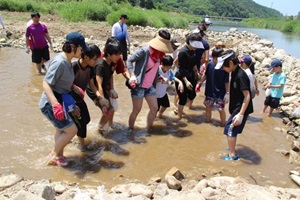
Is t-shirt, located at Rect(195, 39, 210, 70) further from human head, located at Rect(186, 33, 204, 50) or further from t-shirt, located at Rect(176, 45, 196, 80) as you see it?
human head, located at Rect(186, 33, 204, 50)

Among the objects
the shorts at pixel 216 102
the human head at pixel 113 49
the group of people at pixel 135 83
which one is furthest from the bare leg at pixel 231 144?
the human head at pixel 113 49

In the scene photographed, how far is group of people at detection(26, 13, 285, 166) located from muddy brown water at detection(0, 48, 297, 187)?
23cm

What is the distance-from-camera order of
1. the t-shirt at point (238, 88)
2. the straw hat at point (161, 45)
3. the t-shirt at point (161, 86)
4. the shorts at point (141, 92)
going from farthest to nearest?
the t-shirt at point (161, 86), the shorts at point (141, 92), the straw hat at point (161, 45), the t-shirt at point (238, 88)

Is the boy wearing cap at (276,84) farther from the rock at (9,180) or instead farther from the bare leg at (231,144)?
the rock at (9,180)

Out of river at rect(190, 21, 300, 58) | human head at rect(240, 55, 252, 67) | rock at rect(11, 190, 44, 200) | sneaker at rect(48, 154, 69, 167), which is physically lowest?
river at rect(190, 21, 300, 58)

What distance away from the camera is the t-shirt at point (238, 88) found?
434 centimetres

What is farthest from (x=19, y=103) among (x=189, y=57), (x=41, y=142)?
(x=189, y=57)

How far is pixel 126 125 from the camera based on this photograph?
585 cm

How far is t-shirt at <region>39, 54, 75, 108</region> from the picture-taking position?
365 cm

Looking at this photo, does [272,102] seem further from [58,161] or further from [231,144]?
[58,161]

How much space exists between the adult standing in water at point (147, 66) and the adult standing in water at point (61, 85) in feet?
3.80

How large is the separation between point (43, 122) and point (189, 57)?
9.61ft

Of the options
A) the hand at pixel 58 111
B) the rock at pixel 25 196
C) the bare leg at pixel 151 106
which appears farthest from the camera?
the bare leg at pixel 151 106

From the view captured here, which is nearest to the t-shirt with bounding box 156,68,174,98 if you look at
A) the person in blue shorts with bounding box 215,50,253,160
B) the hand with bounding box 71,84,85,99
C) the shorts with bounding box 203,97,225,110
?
the shorts with bounding box 203,97,225,110
